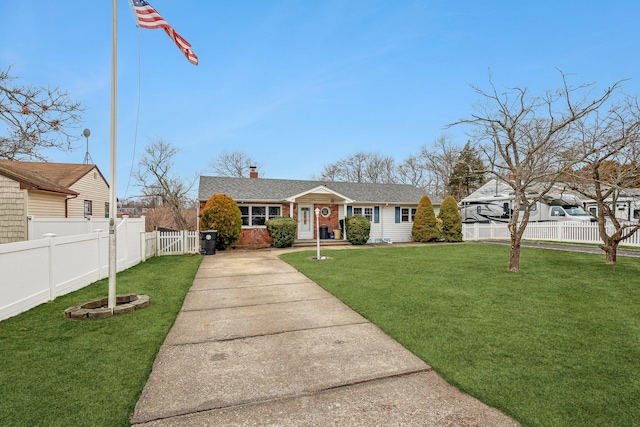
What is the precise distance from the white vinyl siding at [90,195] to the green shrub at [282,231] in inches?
429

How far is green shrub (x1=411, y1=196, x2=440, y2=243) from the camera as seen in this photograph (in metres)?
18.3

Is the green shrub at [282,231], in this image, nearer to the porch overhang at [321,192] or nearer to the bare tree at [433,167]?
the porch overhang at [321,192]

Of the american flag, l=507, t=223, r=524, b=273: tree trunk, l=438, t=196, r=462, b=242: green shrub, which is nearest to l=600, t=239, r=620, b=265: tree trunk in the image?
l=507, t=223, r=524, b=273: tree trunk

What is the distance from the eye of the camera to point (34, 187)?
1223cm

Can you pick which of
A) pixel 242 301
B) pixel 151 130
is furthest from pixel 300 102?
pixel 242 301

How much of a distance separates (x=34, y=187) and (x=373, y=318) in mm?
13886

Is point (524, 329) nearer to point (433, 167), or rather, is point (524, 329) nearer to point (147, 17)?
point (147, 17)

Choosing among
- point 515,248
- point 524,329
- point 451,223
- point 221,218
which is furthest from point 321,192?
point 524,329

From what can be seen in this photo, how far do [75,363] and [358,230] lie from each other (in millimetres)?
14439

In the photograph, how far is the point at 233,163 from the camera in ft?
114

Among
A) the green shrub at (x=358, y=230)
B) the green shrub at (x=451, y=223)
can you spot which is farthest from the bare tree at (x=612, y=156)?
the green shrub at (x=358, y=230)

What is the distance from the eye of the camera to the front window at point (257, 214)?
56.6 feet

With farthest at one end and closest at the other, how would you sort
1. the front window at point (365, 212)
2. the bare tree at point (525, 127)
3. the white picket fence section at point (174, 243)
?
the front window at point (365, 212) → the white picket fence section at point (174, 243) → the bare tree at point (525, 127)

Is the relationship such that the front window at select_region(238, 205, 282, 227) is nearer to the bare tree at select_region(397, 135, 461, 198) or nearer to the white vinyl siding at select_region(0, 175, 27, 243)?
the white vinyl siding at select_region(0, 175, 27, 243)
